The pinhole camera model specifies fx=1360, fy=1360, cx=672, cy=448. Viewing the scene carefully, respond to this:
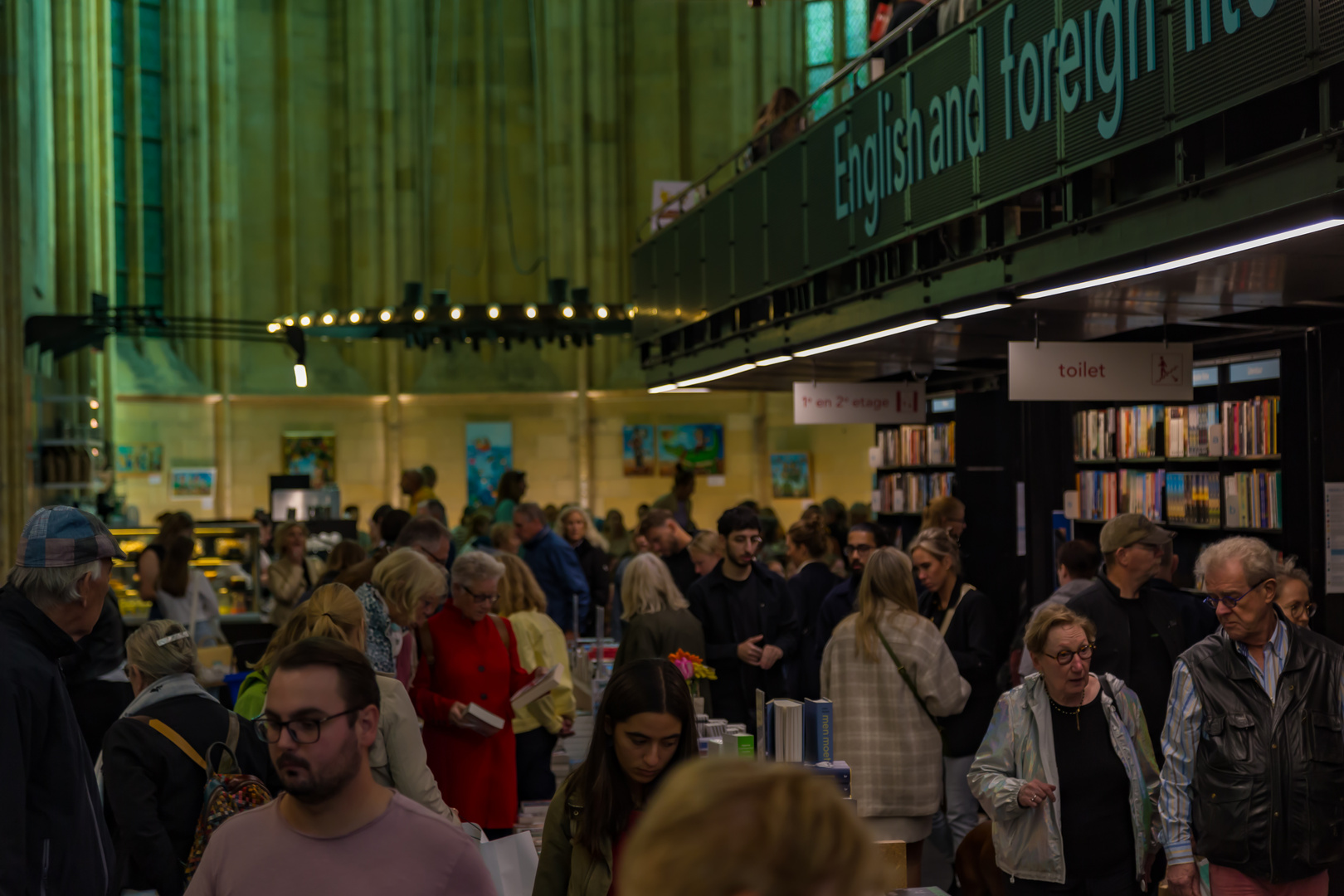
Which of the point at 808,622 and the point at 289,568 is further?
the point at 289,568

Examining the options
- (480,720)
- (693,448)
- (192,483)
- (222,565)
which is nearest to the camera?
(480,720)

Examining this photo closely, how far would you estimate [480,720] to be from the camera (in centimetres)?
532

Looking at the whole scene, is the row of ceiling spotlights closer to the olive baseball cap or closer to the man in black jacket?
the man in black jacket

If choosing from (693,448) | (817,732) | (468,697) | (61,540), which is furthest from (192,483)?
(61,540)

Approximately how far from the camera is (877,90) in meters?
7.88

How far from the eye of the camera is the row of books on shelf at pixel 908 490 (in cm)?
1251

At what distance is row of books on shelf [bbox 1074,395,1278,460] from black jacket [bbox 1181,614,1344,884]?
4.05 metres

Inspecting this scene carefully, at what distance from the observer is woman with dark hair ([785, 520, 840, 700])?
745cm

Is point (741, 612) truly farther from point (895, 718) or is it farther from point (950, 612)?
point (895, 718)

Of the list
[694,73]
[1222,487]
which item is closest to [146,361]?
[694,73]

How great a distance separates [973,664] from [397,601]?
2.76m

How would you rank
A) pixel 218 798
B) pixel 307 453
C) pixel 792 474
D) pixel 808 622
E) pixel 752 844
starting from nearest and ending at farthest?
pixel 752 844, pixel 218 798, pixel 808 622, pixel 792 474, pixel 307 453

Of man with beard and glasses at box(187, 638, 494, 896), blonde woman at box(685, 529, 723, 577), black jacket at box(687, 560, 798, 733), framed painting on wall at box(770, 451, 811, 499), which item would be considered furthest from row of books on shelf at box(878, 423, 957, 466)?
man with beard and glasses at box(187, 638, 494, 896)

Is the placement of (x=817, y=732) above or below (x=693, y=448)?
below
